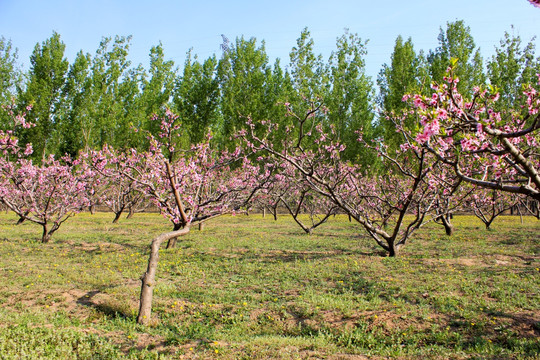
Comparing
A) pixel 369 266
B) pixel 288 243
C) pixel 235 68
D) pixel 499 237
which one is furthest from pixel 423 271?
pixel 235 68

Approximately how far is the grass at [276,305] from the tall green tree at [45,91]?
73.4ft

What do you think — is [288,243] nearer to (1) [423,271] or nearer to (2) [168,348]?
(1) [423,271]

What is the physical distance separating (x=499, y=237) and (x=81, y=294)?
17.2 m

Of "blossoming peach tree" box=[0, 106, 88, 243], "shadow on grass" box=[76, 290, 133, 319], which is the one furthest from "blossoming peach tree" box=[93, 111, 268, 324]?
"blossoming peach tree" box=[0, 106, 88, 243]

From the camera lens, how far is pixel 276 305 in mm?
7203

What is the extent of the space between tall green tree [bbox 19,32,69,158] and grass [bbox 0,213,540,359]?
2236 cm

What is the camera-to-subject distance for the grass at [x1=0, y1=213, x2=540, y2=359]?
5.25 m

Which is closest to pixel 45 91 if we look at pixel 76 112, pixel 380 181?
pixel 76 112

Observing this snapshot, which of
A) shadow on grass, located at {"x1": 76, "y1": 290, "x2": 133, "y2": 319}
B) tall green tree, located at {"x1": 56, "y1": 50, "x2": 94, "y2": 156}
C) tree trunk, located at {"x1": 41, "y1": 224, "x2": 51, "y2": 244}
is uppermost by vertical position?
tall green tree, located at {"x1": 56, "y1": 50, "x2": 94, "y2": 156}

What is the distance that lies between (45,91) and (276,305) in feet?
107

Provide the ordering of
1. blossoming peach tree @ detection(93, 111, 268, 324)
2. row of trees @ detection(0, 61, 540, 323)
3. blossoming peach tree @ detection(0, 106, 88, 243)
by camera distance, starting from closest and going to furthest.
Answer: row of trees @ detection(0, 61, 540, 323)
blossoming peach tree @ detection(93, 111, 268, 324)
blossoming peach tree @ detection(0, 106, 88, 243)

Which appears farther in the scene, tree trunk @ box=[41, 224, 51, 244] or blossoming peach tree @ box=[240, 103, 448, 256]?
tree trunk @ box=[41, 224, 51, 244]

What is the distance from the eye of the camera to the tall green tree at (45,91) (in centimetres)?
3097

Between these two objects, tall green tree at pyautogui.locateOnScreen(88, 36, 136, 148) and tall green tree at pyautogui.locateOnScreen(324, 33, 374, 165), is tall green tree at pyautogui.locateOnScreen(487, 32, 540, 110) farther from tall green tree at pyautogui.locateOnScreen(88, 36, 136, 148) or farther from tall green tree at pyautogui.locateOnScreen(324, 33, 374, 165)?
tall green tree at pyautogui.locateOnScreen(88, 36, 136, 148)
